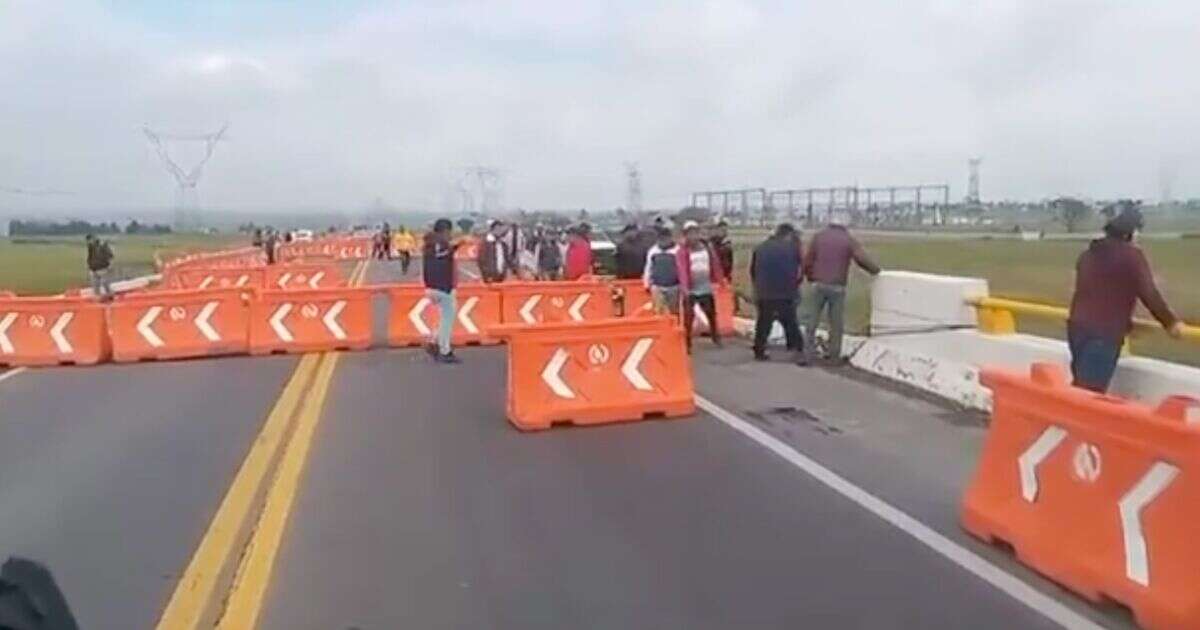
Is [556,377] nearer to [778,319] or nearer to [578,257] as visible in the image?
[778,319]

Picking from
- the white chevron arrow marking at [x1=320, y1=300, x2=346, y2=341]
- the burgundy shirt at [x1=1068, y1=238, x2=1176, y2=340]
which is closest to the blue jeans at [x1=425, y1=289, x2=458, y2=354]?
the white chevron arrow marking at [x1=320, y1=300, x2=346, y2=341]

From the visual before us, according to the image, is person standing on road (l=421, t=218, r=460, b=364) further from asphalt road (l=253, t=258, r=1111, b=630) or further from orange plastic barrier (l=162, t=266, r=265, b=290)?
orange plastic barrier (l=162, t=266, r=265, b=290)

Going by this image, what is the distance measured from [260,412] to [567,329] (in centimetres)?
321

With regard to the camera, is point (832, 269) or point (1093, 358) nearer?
point (1093, 358)

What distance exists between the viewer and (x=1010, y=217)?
107375 mm

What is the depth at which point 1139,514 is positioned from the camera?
241 inches

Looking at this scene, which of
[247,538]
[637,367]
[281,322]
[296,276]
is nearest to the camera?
[247,538]

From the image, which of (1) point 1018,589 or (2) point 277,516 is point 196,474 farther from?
(1) point 1018,589

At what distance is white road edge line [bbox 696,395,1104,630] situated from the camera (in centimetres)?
614

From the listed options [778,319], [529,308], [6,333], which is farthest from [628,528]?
[529,308]

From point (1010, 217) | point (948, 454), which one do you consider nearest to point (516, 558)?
point (948, 454)

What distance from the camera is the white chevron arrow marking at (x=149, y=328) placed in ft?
65.5

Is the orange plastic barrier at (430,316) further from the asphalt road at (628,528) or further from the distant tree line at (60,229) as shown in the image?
the distant tree line at (60,229)

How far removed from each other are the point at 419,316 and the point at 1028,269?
24079 millimetres
